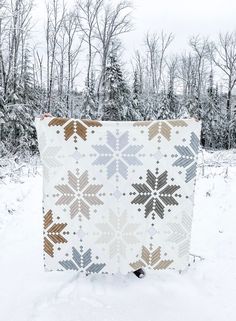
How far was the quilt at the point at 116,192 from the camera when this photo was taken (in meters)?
3.41

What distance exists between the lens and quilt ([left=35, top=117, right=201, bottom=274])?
11.2 feet

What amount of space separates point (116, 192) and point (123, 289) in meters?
1.03

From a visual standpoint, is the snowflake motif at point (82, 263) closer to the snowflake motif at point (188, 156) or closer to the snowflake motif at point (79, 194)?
the snowflake motif at point (79, 194)

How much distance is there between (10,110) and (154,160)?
18.6m

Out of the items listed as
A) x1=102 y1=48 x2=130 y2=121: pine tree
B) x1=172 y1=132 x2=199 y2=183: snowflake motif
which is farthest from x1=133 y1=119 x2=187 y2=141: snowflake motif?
x1=102 y1=48 x2=130 y2=121: pine tree

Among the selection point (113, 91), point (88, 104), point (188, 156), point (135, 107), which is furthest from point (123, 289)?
point (135, 107)

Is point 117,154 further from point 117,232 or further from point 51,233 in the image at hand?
point 51,233

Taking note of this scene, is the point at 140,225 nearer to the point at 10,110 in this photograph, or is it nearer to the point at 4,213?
the point at 4,213

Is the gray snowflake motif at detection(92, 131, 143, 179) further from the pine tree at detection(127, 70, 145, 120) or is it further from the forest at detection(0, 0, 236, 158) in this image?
the pine tree at detection(127, 70, 145, 120)

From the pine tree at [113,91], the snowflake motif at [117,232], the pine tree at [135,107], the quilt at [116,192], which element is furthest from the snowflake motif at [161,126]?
the pine tree at [135,107]

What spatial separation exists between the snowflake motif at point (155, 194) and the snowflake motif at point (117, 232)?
214 mm

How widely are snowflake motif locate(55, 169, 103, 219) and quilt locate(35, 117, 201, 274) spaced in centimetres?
1

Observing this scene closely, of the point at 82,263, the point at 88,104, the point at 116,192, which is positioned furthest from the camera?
the point at 88,104

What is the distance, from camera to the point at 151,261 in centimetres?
368
